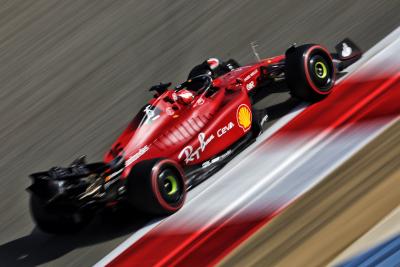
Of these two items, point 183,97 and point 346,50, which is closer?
point 183,97

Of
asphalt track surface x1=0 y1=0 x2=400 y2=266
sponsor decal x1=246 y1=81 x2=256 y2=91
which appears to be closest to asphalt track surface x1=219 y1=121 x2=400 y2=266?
sponsor decal x1=246 y1=81 x2=256 y2=91

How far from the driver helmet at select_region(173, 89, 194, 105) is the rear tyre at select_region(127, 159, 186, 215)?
3.28 ft

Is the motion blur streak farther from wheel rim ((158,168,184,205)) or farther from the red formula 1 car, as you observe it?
the red formula 1 car

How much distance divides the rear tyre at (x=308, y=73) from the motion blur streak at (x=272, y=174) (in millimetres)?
152

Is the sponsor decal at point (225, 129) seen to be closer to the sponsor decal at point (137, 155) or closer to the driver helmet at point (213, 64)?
the sponsor decal at point (137, 155)

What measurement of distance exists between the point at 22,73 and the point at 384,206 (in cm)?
717

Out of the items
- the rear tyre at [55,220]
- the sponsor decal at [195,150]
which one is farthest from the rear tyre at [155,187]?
the rear tyre at [55,220]

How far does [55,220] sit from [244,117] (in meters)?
2.22

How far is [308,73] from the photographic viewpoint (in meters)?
8.00

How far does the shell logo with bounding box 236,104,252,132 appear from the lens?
313 inches

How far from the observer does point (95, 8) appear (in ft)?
38.5

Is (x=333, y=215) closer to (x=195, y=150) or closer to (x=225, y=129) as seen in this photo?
(x=195, y=150)

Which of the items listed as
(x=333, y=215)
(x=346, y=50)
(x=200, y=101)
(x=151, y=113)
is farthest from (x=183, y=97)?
(x=333, y=215)

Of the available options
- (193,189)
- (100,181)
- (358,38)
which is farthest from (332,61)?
(100,181)
